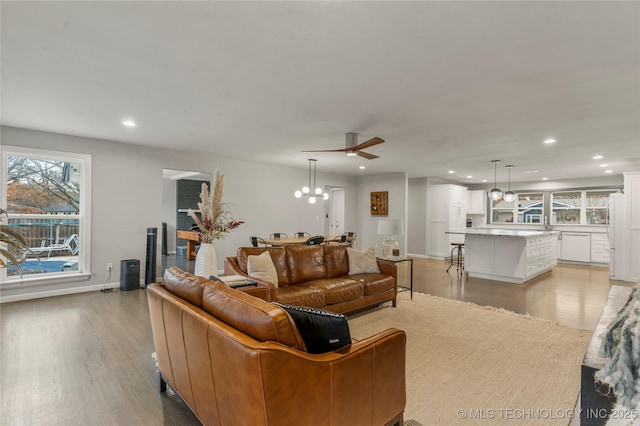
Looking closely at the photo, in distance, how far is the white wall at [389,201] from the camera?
8.69 meters

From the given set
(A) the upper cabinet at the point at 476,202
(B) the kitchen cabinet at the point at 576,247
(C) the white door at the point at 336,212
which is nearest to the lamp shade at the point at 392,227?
(C) the white door at the point at 336,212

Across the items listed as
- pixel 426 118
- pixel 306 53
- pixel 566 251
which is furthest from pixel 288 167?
pixel 566 251

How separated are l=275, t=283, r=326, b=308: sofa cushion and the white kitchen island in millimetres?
4327

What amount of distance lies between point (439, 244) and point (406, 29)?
26.5 ft

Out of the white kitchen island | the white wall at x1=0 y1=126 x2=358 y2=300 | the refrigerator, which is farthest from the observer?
the refrigerator

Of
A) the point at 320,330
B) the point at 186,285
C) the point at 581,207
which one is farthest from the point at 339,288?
the point at 581,207

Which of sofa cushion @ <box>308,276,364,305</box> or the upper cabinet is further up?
the upper cabinet

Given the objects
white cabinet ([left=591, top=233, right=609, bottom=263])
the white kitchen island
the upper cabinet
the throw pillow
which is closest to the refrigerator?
the white kitchen island

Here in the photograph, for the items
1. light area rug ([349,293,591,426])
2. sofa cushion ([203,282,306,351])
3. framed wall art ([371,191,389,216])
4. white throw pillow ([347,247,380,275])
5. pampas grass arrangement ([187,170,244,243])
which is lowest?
light area rug ([349,293,591,426])

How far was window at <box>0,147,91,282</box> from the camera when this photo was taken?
450 cm

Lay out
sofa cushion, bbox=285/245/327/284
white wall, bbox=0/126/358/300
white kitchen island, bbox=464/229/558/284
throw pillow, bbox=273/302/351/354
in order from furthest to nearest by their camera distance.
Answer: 1. white kitchen island, bbox=464/229/558/284
2. white wall, bbox=0/126/358/300
3. sofa cushion, bbox=285/245/327/284
4. throw pillow, bbox=273/302/351/354

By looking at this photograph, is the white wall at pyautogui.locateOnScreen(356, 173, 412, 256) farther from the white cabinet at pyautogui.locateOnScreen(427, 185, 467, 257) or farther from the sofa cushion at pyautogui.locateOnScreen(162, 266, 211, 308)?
the sofa cushion at pyautogui.locateOnScreen(162, 266, 211, 308)

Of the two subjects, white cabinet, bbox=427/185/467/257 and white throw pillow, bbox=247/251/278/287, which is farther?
white cabinet, bbox=427/185/467/257

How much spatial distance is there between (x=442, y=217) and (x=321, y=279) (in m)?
6.40
